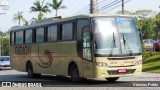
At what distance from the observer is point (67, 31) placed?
2066 cm

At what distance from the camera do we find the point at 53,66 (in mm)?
22453

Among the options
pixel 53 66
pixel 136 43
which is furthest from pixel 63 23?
pixel 136 43

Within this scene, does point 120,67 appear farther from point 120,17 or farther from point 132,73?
point 120,17

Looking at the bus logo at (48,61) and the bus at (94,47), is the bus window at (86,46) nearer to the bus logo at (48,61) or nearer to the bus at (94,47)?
the bus at (94,47)

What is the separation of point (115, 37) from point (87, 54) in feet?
4.59

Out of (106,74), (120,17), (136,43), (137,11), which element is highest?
(137,11)

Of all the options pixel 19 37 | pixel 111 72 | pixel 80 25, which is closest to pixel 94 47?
pixel 111 72

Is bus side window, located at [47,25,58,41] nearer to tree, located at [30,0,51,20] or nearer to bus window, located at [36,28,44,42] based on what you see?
bus window, located at [36,28,44,42]

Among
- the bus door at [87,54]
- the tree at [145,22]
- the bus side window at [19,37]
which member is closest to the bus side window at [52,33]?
the bus door at [87,54]

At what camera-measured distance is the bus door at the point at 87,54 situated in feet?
60.0

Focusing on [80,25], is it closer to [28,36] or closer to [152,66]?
[28,36]

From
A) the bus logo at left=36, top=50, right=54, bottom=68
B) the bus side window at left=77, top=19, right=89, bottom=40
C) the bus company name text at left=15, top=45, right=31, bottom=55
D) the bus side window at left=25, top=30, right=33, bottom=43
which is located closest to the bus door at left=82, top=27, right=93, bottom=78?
the bus side window at left=77, top=19, right=89, bottom=40

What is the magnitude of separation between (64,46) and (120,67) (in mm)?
3788

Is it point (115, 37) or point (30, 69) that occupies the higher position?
point (115, 37)
